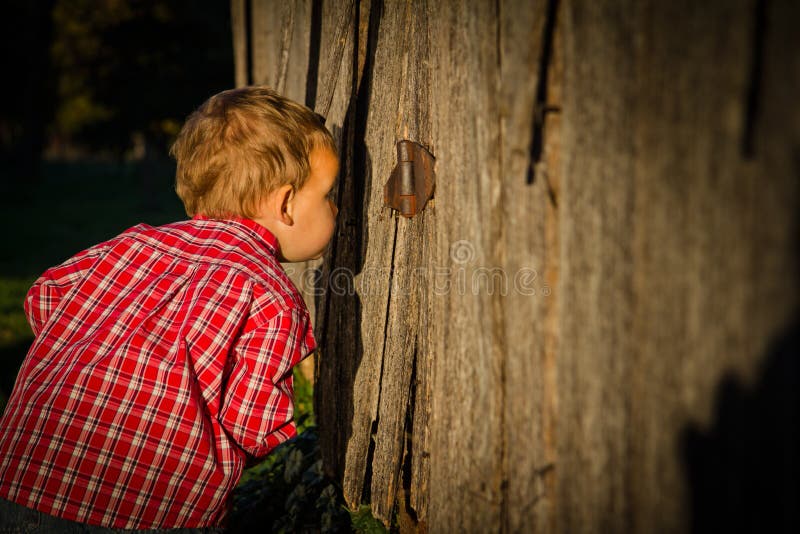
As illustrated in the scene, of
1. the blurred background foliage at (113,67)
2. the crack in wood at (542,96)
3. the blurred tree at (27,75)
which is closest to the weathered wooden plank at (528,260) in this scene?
the crack in wood at (542,96)

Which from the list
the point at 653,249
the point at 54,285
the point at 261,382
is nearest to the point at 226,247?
the point at 261,382

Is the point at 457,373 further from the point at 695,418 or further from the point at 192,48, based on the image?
the point at 192,48

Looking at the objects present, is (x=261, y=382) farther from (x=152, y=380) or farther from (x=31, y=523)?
(x=31, y=523)

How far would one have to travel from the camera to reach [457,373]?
182cm

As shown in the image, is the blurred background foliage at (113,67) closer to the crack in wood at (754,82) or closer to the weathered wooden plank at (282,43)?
the weathered wooden plank at (282,43)

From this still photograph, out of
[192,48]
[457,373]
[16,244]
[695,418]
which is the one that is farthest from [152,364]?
[192,48]

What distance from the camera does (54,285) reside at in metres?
2.02

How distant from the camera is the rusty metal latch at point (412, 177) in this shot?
2.07m

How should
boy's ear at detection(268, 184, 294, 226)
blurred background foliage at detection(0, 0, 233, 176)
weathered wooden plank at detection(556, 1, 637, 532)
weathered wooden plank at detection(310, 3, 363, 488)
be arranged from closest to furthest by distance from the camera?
weathered wooden plank at detection(556, 1, 637, 532)
boy's ear at detection(268, 184, 294, 226)
weathered wooden plank at detection(310, 3, 363, 488)
blurred background foliage at detection(0, 0, 233, 176)

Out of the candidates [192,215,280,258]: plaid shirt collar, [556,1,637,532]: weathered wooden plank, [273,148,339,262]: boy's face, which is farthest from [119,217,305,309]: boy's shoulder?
[556,1,637,532]: weathered wooden plank

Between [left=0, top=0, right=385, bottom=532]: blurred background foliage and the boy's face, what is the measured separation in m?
1.11

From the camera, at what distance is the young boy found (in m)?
1.81

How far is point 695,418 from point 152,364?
138 cm

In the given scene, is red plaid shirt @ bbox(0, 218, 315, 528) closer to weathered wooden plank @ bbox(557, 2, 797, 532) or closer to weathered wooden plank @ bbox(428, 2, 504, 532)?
weathered wooden plank @ bbox(428, 2, 504, 532)
